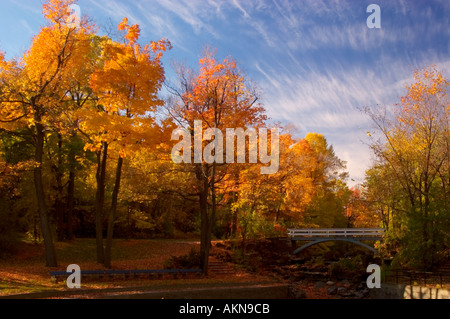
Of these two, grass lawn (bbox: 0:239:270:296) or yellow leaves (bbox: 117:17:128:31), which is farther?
yellow leaves (bbox: 117:17:128:31)

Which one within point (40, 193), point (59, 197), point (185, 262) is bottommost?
point (185, 262)

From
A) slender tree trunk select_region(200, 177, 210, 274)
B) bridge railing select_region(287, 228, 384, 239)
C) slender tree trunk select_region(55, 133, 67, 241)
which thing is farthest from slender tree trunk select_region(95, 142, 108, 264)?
bridge railing select_region(287, 228, 384, 239)

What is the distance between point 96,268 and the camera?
18094 millimetres

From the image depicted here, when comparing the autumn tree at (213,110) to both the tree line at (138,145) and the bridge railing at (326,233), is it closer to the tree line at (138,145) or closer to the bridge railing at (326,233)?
the tree line at (138,145)

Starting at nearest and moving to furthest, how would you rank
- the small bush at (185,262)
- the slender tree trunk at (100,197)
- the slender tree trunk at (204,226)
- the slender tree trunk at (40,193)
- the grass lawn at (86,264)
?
the grass lawn at (86,264), the slender tree trunk at (40,193), the slender tree trunk at (100,197), the slender tree trunk at (204,226), the small bush at (185,262)

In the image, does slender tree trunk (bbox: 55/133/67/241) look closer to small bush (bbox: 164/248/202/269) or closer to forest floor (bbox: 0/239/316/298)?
forest floor (bbox: 0/239/316/298)

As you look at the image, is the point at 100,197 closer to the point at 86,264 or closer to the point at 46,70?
the point at 86,264

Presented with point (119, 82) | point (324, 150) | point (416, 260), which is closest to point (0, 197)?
point (119, 82)

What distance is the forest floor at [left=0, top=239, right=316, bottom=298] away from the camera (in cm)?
1365

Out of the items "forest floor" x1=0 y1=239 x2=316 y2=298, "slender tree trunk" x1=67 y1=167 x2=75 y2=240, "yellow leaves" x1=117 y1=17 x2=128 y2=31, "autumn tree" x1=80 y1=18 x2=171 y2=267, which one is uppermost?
"yellow leaves" x1=117 y1=17 x2=128 y2=31

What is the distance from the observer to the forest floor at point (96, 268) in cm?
1365

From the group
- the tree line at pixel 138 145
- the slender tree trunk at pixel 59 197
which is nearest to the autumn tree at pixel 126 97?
the tree line at pixel 138 145

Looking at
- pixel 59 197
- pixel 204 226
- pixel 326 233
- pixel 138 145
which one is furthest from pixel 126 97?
pixel 326 233
